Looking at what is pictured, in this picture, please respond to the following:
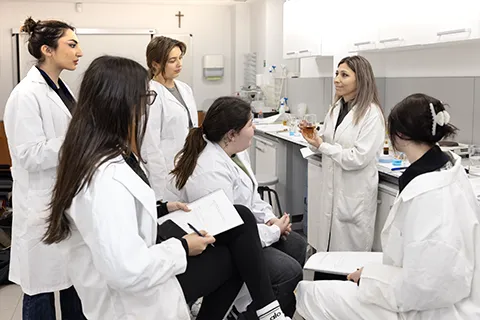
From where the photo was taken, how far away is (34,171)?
220 centimetres

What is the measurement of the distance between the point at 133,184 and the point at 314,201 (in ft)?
7.49

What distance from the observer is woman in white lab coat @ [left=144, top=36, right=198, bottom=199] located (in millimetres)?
3137

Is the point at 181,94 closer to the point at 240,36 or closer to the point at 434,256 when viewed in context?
the point at 434,256

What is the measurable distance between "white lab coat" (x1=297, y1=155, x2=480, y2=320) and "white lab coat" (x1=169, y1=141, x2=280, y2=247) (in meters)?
0.71

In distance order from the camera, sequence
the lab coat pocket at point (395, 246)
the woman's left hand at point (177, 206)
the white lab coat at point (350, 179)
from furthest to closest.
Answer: the white lab coat at point (350, 179)
the woman's left hand at point (177, 206)
the lab coat pocket at point (395, 246)

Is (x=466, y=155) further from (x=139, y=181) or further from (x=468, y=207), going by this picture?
(x=139, y=181)

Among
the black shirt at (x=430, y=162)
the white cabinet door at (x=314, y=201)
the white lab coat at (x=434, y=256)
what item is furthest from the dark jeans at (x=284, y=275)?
the white cabinet door at (x=314, y=201)

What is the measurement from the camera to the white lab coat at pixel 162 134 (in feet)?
10.3

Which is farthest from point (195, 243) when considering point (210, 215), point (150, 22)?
point (150, 22)

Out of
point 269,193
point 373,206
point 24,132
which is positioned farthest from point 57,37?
point 269,193

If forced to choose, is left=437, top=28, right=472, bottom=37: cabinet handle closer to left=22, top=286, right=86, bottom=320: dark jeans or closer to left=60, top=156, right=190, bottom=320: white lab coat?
left=60, top=156, right=190, bottom=320: white lab coat

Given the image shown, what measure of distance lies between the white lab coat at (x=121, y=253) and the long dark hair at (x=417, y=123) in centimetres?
80

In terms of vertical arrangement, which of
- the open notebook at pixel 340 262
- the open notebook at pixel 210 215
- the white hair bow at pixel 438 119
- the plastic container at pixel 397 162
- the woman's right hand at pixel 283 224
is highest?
the white hair bow at pixel 438 119

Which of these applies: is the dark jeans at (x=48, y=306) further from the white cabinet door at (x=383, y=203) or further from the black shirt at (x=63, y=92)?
the white cabinet door at (x=383, y=203)
